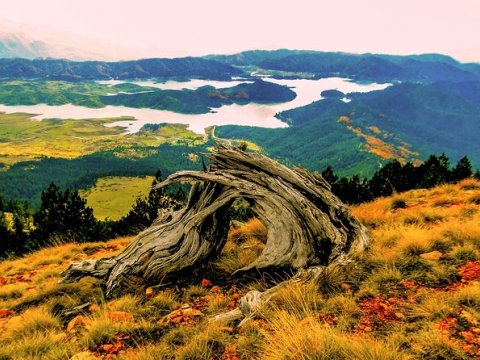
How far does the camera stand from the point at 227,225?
39.8ft

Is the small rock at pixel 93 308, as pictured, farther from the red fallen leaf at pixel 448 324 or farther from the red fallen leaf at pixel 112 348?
the red fallen leaf at pixel 448 324

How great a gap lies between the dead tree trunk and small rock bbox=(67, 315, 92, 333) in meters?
1.59

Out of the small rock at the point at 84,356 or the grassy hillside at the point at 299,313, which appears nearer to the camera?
the grassy hillside at the point at 299,313

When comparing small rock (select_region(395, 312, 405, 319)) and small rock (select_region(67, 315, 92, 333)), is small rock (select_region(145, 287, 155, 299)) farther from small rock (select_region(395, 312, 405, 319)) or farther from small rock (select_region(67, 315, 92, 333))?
small rock (select_region(395, 312, 405, 319))

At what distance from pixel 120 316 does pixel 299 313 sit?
4.12 metres

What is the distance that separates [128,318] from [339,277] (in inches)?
203

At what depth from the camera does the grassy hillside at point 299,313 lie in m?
5.62

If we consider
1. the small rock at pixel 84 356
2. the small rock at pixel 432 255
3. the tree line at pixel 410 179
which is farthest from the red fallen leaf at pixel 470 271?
the tree line at pixel 410 179

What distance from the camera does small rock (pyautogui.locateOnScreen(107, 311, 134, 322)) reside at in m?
8.12

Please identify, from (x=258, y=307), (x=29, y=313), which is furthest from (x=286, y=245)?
(x=29, y=313)

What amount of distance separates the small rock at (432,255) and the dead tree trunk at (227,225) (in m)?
1.61

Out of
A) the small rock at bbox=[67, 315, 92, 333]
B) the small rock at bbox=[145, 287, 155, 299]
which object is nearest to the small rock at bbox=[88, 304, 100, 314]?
the small rock at bbox=[67, 315, 92, 333]

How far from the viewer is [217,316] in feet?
25.6

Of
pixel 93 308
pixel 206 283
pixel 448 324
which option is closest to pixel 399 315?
pixel 448 324
